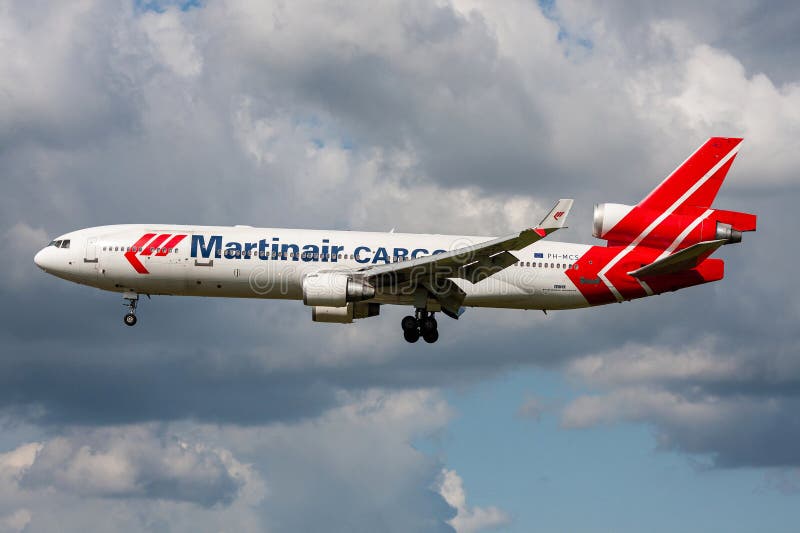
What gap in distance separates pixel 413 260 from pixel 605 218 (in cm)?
1152

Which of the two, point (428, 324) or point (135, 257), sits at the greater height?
point (135, 257)

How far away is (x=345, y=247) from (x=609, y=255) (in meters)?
14.5

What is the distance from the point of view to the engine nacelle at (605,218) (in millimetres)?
67000

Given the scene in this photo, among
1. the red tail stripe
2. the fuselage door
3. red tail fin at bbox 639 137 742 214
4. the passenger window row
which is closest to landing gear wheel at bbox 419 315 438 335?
the passenger window row

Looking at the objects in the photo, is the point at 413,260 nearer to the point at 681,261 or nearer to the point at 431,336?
the point at 431,336

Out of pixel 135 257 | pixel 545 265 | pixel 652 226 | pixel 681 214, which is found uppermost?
pixel 681 214

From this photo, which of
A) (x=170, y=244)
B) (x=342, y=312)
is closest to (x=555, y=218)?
(x=342, y=312)

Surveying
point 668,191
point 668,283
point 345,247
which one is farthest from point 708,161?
point 345,247

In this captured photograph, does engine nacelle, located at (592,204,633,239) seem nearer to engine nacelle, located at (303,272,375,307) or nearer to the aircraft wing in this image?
the aircraft wing

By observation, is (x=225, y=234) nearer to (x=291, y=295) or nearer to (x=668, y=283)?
(x=291, y=295)

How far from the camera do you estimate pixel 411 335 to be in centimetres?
6719

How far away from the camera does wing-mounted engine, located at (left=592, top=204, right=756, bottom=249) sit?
66938mm

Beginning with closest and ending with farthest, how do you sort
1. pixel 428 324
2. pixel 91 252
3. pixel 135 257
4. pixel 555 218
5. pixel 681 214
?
pixel 555 218
pixel 135 257
pixel 91 252
pixel 428 324
pixel 681 214

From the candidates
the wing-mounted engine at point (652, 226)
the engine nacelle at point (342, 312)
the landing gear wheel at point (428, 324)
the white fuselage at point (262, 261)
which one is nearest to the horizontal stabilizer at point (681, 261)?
the wing-mounted engine at point (652, 226)
